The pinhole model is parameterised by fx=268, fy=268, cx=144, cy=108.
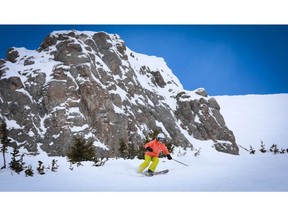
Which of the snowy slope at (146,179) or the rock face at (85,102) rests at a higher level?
the rock face at (85,102)

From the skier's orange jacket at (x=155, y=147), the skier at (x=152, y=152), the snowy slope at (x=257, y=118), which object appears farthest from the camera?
the snowy slope at (x=257, y=118)

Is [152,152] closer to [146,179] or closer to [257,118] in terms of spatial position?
[146,179]

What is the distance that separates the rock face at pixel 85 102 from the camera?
143ft

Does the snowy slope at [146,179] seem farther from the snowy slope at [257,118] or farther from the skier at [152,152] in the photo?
the snowy slope at [257,118]

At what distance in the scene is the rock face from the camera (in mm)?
43438

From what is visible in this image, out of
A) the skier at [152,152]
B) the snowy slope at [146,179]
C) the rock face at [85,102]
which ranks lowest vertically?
the snowy slope at [146,179]

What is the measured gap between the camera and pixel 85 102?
156 ft

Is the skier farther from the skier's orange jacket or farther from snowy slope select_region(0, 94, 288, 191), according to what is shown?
snowy slope select_region(0, 94, 288, 191)

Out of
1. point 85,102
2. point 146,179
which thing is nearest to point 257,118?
point 85,102

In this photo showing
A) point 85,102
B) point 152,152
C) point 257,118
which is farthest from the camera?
point 257,118

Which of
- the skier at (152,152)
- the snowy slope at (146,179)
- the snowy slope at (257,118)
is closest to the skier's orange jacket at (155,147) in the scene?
the skier at (152,152)

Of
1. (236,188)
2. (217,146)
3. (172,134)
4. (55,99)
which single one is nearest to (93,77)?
(55,99)

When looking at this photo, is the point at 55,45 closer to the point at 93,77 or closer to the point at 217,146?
the point at 93,77

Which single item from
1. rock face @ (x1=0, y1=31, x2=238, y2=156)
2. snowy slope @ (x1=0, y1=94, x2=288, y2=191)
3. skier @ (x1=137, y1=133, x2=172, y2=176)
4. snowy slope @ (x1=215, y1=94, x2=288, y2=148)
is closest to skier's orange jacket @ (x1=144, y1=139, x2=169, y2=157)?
skier @ (x1=137, y1=133, x2=172, y2=176)
